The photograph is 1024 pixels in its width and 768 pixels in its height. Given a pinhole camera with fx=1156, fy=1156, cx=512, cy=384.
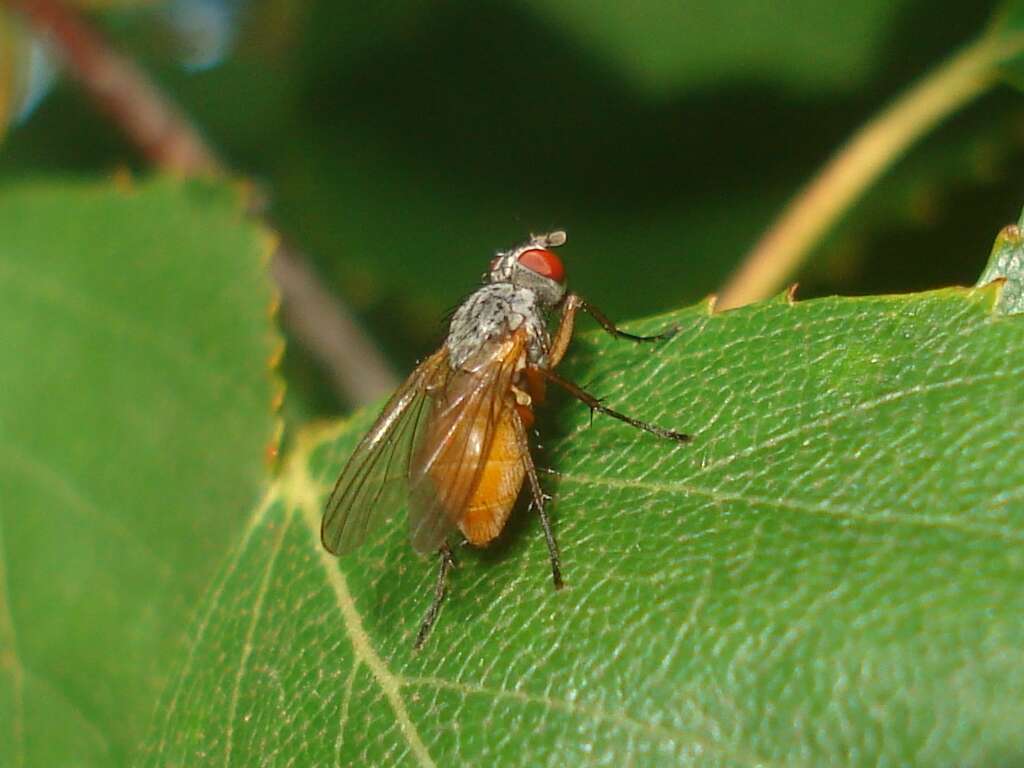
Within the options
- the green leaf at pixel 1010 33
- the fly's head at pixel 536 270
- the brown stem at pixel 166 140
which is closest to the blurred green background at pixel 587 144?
the brown stem at pixel 166 140

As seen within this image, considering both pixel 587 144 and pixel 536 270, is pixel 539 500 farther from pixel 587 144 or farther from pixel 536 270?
pixel 587 144

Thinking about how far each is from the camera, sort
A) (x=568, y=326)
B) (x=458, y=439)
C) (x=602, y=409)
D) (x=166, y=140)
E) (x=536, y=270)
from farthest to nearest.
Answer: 1. (x=166, y=140)
2. (x=536, y=270)
3. (x=568, y=326)
4. (x=458, y=439)
5. (x=602, y=409)

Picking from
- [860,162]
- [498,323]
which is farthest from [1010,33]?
[498,323]

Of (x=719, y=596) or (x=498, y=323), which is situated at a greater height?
(x=498, y=323)

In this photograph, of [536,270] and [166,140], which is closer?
[536,270]

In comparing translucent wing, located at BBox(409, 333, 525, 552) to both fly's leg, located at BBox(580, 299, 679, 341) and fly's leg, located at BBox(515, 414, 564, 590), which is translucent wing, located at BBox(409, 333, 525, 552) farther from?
fly's leg, located at BBox(580, 299, 679, 341)

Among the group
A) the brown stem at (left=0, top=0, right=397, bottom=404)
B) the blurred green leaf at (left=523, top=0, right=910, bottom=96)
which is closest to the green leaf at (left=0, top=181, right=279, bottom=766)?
the brown stem at (left=0, top=0, right=397, bottom=404)

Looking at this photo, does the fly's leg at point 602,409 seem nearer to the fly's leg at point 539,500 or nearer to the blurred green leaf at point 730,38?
the fly's leg at point 539,500
